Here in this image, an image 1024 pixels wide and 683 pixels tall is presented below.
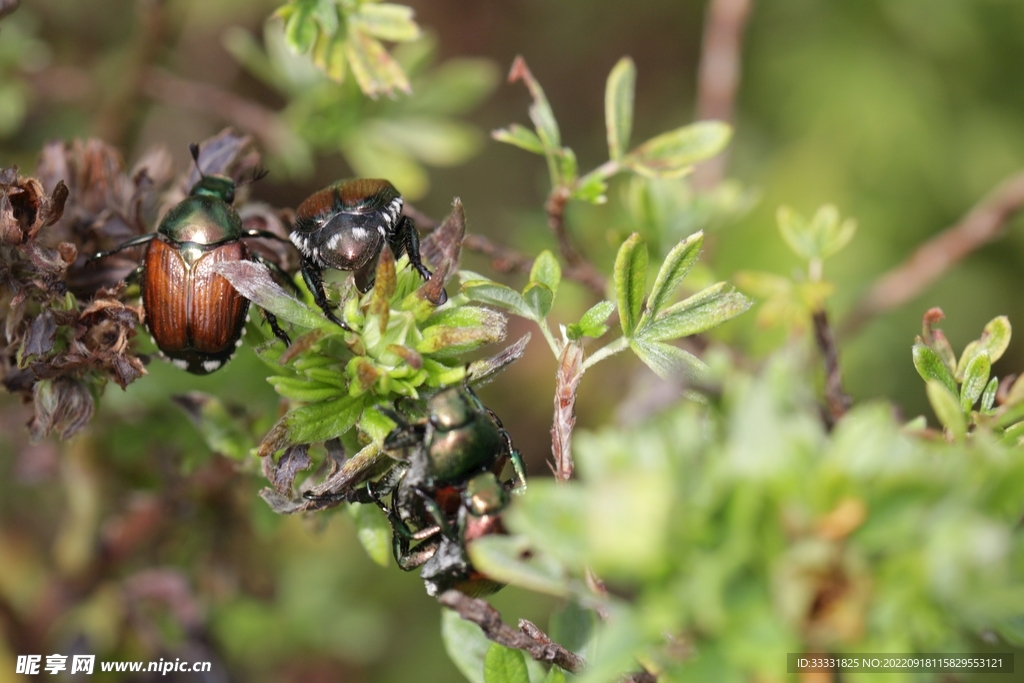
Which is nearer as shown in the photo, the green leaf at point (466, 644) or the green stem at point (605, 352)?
the green stem at point (605, 352)

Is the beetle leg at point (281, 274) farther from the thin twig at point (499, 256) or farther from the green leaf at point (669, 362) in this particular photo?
the green leaf at point (669, 362)

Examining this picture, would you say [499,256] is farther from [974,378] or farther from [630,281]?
[974,378]

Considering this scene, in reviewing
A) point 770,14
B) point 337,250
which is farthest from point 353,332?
point 770,14

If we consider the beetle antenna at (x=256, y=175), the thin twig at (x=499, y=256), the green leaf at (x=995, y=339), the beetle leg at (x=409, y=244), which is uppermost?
the green leaf at (x=995, y=339)

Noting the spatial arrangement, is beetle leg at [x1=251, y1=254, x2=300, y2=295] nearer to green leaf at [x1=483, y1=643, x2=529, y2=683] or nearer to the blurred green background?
the blurred green background

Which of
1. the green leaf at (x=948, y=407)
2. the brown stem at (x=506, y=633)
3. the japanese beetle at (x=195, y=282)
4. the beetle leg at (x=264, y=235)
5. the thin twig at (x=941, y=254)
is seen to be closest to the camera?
the green leaf at (x=948, y=407)

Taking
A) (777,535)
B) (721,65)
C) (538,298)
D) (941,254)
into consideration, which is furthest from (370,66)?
(941,254)

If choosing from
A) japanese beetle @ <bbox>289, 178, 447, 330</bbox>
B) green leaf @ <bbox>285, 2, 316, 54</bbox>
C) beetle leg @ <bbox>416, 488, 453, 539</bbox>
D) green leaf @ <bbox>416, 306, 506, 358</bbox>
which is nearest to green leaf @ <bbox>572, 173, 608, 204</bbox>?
japanese beetle @ <bbox>289, 178, 447, 330</bbox>

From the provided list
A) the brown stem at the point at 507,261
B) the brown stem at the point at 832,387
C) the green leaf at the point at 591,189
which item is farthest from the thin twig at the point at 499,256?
the brown stem at the point at 832,387
